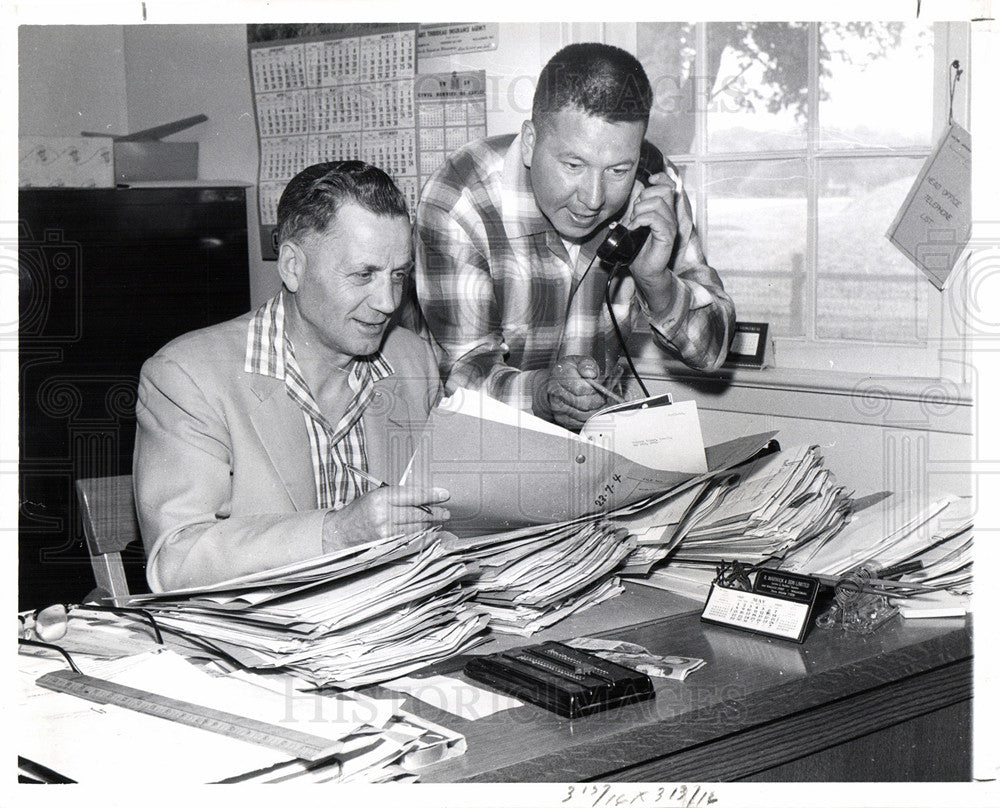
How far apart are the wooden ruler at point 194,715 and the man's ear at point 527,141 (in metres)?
1.05

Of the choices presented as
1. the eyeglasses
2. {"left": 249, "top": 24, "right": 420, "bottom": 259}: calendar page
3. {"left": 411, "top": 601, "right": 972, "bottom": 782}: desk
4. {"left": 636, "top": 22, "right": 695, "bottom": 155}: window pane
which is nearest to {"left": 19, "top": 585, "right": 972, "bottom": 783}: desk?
{"left": 411, "top": 601, "right": 972, "bottom": 782}: desk

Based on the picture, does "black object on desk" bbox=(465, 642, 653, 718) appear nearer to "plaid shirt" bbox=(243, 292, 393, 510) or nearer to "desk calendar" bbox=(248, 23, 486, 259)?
"plaid shirt" bbox=(243, 292, 393, 510)

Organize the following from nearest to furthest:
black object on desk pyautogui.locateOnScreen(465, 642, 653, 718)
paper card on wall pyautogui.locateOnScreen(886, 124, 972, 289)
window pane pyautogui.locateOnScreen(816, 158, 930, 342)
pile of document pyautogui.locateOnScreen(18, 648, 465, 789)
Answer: pile of document pyautogui.locateOnScreen(18, 648, 465, 789) < black object on desk pyautogui.locateOnScreen(465, 642, 653, 718) < paper card on wall pyautogui.locateOnScreen(886, 124, 972, 289) < window pane pyautogui.locateOnScreen(816, 158, 930, 342)

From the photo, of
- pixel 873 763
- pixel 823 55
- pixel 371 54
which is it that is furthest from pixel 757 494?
pixel 371 54

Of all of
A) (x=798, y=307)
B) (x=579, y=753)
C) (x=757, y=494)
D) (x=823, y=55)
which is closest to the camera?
(x=579, y=753)

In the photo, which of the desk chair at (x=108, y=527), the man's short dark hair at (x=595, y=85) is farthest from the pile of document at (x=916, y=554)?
the desk chair at (x=108, y=527)

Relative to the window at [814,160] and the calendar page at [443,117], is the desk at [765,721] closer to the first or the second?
the window at [814,160]

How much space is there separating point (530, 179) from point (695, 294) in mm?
360

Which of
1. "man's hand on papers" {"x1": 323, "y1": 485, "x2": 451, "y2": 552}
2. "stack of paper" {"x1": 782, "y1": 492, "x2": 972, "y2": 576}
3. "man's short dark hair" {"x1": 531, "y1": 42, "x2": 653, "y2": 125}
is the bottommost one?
"stack of paper" {"x1": 782, "y1": 492, "x2": 972, "y2": 576}

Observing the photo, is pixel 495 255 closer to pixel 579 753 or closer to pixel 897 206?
pixel 897 206

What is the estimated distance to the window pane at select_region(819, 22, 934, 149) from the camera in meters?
1.63

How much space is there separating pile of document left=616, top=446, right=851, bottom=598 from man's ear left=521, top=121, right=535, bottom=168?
0.61m

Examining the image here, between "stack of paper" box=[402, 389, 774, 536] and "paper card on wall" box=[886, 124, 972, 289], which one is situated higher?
"paper card on wall" box=[886, 124, 972, 289]

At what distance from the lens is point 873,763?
1184mm
